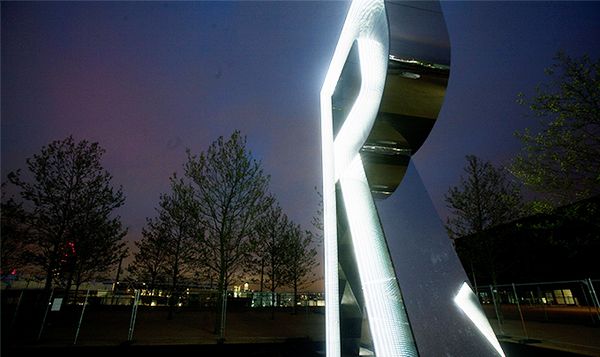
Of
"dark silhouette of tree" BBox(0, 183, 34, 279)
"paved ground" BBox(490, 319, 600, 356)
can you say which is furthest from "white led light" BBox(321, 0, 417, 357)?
"dark silhouette of tree" BBox(0, 183, 34, 279)

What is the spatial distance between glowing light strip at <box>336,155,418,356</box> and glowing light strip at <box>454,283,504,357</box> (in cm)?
47

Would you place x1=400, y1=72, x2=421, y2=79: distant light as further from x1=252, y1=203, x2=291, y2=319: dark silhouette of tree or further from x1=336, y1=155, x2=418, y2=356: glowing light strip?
x1=252, y1=203, x2=291, y2=319: dark silhouette of tree

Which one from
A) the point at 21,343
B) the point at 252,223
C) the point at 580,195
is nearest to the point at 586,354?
the point at 580,195

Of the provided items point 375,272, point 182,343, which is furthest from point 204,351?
point 375,272

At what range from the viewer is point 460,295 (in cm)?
199

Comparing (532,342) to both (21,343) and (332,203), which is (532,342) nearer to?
(332,203)

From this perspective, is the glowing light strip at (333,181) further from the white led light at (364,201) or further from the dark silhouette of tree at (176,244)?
the dark silhouette of tree at (176,244)

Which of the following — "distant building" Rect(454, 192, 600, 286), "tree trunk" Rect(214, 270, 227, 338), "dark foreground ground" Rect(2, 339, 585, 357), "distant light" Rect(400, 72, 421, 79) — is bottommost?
"dark foreground ground" Rect(2, 339, 585, 357)

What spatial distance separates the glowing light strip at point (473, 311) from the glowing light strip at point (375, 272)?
0.47m

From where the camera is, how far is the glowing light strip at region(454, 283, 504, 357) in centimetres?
188

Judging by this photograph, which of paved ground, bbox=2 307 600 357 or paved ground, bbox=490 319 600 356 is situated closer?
paved ground, bbox=490 319 600 356

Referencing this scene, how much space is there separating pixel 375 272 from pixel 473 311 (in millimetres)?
697

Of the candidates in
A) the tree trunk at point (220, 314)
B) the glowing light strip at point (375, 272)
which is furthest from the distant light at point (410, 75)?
the tree trunk at point (220, 314)

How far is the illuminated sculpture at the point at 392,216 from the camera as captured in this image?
177cm
